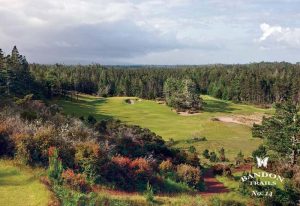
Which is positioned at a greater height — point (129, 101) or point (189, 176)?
point (189, 176)

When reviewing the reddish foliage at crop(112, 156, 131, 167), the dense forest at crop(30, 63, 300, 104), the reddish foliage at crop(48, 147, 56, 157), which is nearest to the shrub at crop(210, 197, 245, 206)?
the reddish foliage at crop(112, 156, 131, 167)

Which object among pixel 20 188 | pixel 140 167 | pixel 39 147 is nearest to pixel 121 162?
pixel 140 167

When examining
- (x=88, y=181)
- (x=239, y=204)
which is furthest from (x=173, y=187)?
(x=88, y=181)

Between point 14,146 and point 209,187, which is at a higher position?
point 14,146

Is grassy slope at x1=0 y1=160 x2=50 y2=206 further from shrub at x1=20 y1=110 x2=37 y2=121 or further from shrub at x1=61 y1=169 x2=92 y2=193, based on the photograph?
shrub at x1=20 y1=110 x2=37 y2=121

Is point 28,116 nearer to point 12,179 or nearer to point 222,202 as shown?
point 12,179

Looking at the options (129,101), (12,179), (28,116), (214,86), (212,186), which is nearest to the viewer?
(12,179)

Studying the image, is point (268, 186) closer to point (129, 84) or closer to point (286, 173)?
point (286, 173)
